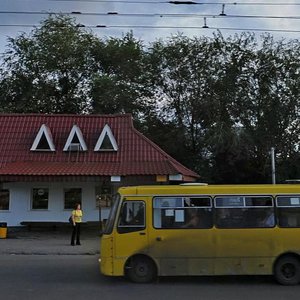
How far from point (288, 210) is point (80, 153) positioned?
1905cm

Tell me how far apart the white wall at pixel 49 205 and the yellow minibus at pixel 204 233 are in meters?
17.6

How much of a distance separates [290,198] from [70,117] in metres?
22.4

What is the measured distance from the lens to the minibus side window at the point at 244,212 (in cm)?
1230

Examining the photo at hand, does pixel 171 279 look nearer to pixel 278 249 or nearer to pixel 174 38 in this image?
pixel 278 249

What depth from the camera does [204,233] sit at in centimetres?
1218

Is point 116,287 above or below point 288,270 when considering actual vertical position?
below

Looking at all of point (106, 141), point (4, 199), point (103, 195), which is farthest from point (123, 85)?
point (4, 199)

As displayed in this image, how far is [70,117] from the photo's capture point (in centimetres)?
3288

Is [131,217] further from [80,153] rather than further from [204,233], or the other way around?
[80,153]

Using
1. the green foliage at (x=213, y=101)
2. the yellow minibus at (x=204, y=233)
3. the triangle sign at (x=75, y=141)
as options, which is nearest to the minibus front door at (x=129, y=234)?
the yellow minibus at (x=204, y=233)

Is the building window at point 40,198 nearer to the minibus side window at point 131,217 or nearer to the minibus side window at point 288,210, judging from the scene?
the minibus side window at point 131,217

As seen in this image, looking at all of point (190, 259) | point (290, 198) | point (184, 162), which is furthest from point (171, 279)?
point (184, 162)

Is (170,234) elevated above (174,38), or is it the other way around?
(174,38)

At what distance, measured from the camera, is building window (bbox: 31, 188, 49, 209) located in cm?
3006
